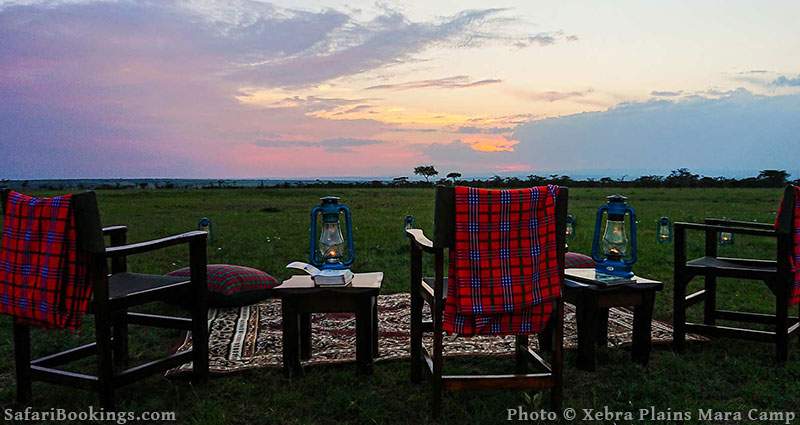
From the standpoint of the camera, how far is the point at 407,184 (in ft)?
175

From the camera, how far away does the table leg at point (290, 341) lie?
14.0 ft

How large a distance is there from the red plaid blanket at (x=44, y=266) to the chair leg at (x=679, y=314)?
4.49 metres

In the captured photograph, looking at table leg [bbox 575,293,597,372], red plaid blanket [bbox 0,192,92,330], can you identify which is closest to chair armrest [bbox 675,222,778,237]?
table leg [bbox 575,293,597,372]

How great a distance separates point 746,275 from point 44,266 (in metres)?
5.10

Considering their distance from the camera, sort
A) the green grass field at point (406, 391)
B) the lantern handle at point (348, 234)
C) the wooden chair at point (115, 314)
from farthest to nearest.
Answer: the lantern handle at point (348, 234) → the green grass field at point (406, 391) → the wooden chair at point (115, 314)

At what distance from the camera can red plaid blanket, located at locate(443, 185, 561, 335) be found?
3492 millimetres

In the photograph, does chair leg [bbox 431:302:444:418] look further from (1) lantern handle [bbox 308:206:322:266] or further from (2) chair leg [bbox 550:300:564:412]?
(1) lantern handle [bbox 308:206:322:266]

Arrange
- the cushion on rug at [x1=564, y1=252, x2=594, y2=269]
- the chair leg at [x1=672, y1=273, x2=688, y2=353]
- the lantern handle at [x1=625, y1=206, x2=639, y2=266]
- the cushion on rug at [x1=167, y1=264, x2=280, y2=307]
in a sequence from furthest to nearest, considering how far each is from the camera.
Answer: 1. the cushion on rug at [x1=564, y1=252, x2=594, y2=269]
2. the cushion on rug at [x1=167, y1=264, x2=280, y2=307]
3. the chair leg at [x1=672, y1=273, x2=688, y2=353]
4. the lantern handle at [x1=625, y1=206, x2=639, y2=266]

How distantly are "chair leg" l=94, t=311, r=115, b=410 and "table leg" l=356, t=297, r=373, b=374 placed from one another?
161cm

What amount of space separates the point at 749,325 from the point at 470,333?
368cm

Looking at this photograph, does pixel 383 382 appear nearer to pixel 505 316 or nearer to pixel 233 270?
pixel 505 316

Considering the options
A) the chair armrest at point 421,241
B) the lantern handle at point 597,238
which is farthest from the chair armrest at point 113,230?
the lantern handle at point 597,238

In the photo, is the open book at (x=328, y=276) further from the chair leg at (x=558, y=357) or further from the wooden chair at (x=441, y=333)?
the chair leg at (x=558, y=357)

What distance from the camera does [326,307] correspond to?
14.0ft
